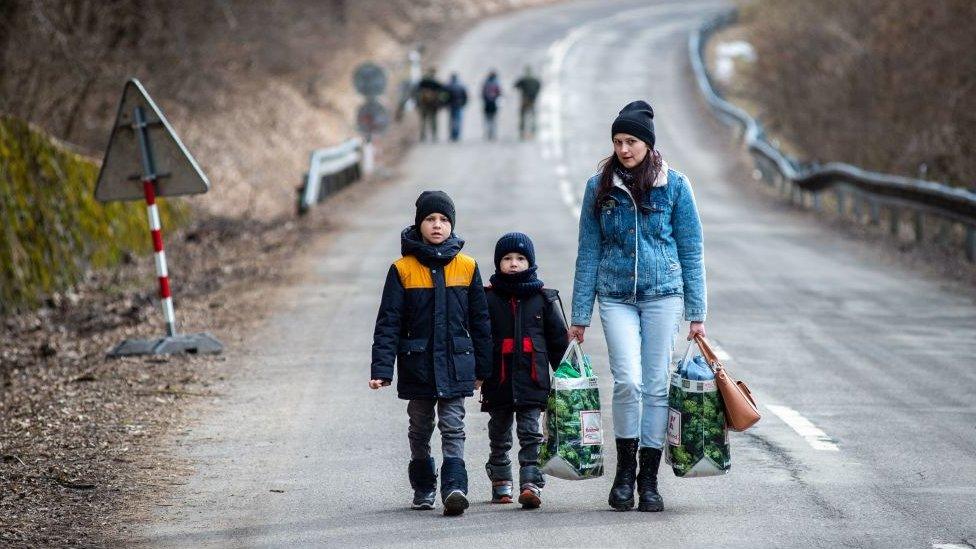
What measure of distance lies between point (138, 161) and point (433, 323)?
220 inches

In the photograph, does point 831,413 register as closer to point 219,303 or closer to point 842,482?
point 842,482

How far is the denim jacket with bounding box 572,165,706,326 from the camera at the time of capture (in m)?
6.91

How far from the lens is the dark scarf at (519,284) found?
273 inches

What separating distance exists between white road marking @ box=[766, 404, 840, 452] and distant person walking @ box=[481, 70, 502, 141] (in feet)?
97.5

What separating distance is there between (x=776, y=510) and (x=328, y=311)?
26.5ft

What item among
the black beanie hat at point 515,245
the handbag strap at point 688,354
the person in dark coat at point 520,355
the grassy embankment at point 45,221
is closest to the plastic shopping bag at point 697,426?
the handbag strap at point 688,354

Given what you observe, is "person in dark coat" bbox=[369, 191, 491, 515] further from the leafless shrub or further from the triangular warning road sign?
the leafless shrub

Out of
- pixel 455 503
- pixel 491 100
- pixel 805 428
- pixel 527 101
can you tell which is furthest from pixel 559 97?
pixel 455 503

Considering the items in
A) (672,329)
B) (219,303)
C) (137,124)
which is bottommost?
(219,303)

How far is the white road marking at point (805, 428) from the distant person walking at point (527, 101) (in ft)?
98.1

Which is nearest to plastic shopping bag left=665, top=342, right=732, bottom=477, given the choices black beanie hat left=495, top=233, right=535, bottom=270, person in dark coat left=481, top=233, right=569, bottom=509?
person in dark coat left=481, top=233, right=569, bottom=509

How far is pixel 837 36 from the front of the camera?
3638cm

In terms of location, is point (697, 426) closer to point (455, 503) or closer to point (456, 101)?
point (455, 503)

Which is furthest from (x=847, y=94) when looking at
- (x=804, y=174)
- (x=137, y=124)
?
(x=137, y=124)
